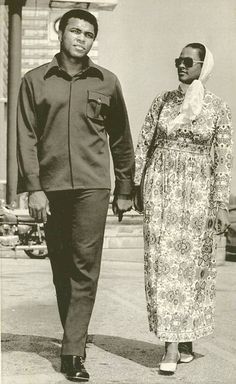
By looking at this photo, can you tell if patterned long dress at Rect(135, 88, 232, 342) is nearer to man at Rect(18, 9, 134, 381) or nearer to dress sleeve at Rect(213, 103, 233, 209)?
dress sleeve at Rect(213, 103, 233, 209)

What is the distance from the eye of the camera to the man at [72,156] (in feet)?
15.3

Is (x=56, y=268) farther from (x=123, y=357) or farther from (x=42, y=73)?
(x=42, y=73)

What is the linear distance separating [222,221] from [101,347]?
3.34 feet

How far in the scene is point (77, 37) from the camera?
4656 millimetres

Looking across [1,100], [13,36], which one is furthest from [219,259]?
[1,100]

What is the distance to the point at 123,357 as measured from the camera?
510 centimetres

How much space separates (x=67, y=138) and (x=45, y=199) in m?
0.30

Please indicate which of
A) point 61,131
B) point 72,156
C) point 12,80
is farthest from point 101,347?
point 12,80

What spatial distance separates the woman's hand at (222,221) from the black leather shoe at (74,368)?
36.8 inches

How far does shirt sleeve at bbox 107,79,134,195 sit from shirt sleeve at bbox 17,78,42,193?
1.29ft

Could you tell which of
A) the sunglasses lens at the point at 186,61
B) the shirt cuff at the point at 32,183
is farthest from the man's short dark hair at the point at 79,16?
the shirt cuff at the point at 32,183

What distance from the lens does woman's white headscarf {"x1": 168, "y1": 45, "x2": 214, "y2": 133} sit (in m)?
4.91

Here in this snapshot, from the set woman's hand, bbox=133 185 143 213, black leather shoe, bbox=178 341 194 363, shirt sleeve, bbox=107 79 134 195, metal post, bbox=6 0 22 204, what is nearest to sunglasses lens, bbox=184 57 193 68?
shirt sleeve, bbox=107 79 134 195

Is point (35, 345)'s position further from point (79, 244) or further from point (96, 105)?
point (96, 105)
